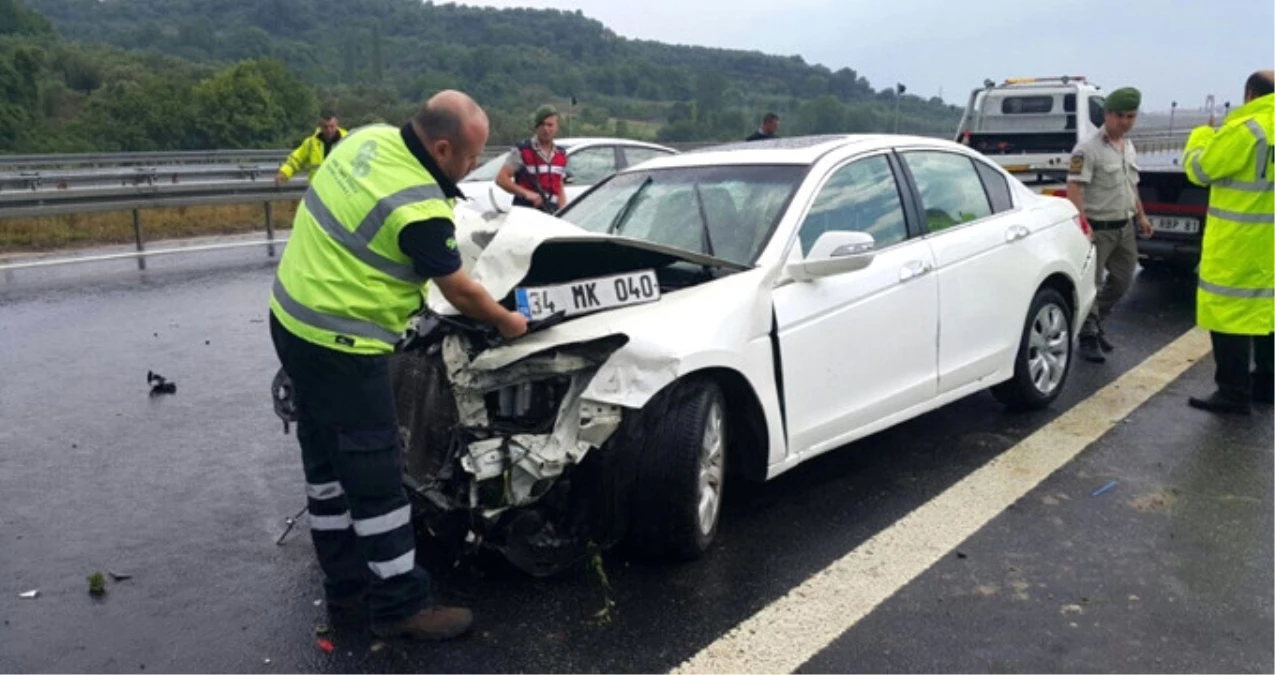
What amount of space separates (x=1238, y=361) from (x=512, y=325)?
448cm

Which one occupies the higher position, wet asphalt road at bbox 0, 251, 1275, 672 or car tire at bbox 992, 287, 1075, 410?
car tire at bbox 992, 287, 1075, 410

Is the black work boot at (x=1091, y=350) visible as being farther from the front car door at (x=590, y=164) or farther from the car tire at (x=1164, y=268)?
the front car door at (x=590, y=164)

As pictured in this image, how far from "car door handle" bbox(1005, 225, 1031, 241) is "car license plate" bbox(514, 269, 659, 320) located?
2.41m

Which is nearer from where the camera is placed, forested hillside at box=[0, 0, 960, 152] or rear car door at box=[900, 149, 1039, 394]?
rear car door at box=[900, 149, 1039, 394]

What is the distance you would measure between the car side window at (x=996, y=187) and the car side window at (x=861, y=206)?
35.1 inches

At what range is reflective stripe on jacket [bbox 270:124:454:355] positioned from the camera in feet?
10.8

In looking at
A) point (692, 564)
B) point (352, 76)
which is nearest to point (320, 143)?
point (692, 564)

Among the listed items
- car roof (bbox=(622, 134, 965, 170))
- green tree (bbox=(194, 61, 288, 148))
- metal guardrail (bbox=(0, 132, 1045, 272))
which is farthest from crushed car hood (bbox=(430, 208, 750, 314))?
green tree (bbox=(194, 61, 288, 148))

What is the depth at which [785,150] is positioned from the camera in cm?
514

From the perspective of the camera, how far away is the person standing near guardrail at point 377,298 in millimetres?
3305

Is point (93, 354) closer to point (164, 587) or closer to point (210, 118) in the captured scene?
point (164, 587)

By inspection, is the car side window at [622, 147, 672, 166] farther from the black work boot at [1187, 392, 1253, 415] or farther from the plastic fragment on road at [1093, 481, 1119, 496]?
the plastic fragment on road at [1093, 481, 1119, 496]

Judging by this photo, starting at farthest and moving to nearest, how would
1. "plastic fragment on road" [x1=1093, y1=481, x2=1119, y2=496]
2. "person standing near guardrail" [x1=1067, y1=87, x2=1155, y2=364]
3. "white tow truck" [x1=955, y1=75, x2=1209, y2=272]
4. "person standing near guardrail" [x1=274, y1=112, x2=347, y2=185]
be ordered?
"white tow truck" [x1=955, y1=75, x2=1209, y2=272] < "person standing near guardrail" [x1=274, y1=112, x2=347, y2=185] < "person standing near guardrail" [x1=1067, y1=87, x2=1155, y2=364] < "plastic fragment on road" [x1=1093, y1=481, x2=1119, y2=496]

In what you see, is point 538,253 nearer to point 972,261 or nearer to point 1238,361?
point 972,261
